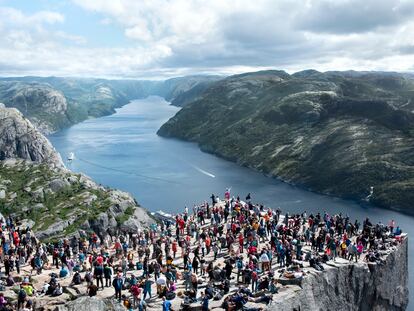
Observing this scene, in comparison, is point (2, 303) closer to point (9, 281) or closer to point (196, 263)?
point (9, 281)

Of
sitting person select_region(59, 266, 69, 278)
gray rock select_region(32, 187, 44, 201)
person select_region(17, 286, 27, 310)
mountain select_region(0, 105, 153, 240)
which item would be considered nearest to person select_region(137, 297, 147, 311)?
person select_region(17, 286, 27, 310)

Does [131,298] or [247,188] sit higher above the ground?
[131,298]

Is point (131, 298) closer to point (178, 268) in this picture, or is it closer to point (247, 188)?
point (178, 268)

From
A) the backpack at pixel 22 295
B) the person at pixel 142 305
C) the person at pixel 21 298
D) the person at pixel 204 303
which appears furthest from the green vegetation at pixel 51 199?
the person at pixel 204 303

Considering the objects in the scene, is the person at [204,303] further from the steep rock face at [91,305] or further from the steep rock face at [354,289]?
the steep rock face at [91,305]

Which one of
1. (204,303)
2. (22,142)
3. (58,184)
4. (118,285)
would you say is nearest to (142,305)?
(118,285)

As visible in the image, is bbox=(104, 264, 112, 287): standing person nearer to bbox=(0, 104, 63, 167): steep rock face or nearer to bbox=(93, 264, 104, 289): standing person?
bbox=(93, 264, 104, 289): standing person

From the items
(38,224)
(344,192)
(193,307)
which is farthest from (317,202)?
(193,307)
